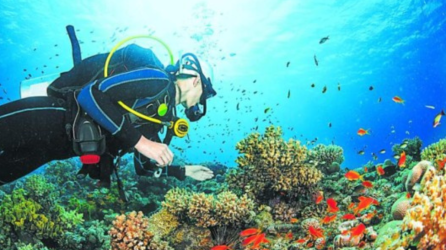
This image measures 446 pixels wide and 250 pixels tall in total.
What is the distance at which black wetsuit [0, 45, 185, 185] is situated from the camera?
3672mm

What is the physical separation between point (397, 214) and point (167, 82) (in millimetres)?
3849

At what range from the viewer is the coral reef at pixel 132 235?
4.71 meters

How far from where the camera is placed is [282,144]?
21.5 feet

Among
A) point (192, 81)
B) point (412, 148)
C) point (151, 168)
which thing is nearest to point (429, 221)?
point (192, 81)

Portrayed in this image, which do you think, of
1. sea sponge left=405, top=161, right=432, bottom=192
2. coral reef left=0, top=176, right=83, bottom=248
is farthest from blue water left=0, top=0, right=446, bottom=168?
sea sponge left=405, top=161, right=432, bottom=192

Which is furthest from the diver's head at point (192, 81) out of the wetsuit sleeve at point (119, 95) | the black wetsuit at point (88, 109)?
the wetsuit sleeve at point (119, 95)

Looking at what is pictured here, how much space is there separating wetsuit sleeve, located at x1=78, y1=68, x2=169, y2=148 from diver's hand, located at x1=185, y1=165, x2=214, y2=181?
67.3 inches

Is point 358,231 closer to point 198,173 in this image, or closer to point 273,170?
point 273,170

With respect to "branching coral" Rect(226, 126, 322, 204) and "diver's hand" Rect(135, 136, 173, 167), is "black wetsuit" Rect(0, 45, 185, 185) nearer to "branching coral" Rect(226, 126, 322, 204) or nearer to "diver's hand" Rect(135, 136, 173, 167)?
"diver's hand" Rect(135, 136, 173, 167)

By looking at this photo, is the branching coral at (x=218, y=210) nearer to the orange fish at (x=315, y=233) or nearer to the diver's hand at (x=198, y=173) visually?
the diver's hand at (x=198, y=173)

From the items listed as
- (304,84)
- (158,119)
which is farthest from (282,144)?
(304,84)

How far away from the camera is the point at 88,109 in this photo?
11.7 ft

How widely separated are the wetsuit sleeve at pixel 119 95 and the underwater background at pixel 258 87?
40.7 inches

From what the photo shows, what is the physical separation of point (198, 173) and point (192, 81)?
5.43ft
